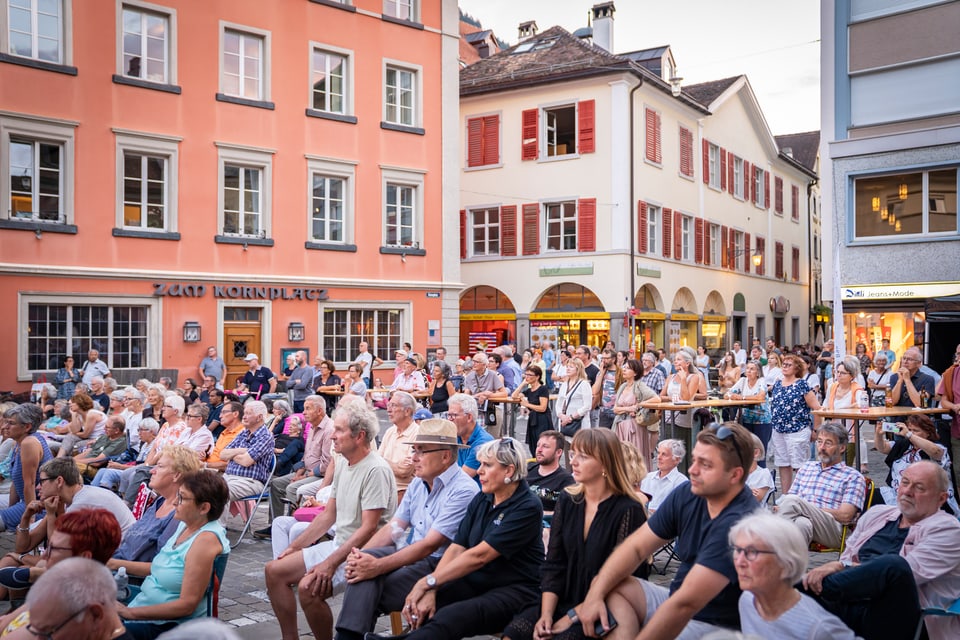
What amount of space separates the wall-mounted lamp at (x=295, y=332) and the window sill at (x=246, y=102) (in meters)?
5.51

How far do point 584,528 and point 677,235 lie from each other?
3042cm

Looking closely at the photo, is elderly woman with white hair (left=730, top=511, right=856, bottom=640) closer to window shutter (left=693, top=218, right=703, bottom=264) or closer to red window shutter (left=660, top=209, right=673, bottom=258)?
red window shutter (left=660, top=209, right=673, bottom=258)

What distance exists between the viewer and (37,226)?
18.7 m

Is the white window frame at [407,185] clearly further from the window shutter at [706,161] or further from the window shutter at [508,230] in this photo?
the window shutter at [706,161]

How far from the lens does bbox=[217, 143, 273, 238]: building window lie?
71.5 feet

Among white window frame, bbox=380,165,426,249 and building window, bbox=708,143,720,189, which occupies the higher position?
building window, bbox=708,143,720,189

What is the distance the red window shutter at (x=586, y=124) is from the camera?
100 feet

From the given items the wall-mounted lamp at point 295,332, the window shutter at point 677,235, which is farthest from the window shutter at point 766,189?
the wall-mounted lamp at point 295,332

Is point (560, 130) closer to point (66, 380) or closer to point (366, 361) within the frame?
point (366, 361)

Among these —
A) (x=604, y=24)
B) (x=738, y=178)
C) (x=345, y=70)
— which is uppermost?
(x=604, y=24)

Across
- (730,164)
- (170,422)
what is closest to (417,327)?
(170,422)

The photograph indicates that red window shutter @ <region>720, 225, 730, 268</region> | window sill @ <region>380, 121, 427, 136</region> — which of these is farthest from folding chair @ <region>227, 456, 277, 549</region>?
red window shutter @ <region>720, 225, 730, 268</region>

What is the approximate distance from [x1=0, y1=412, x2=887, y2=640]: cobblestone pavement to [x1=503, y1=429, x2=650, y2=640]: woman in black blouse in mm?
2129

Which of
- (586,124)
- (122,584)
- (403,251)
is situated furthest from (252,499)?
(586,124)
